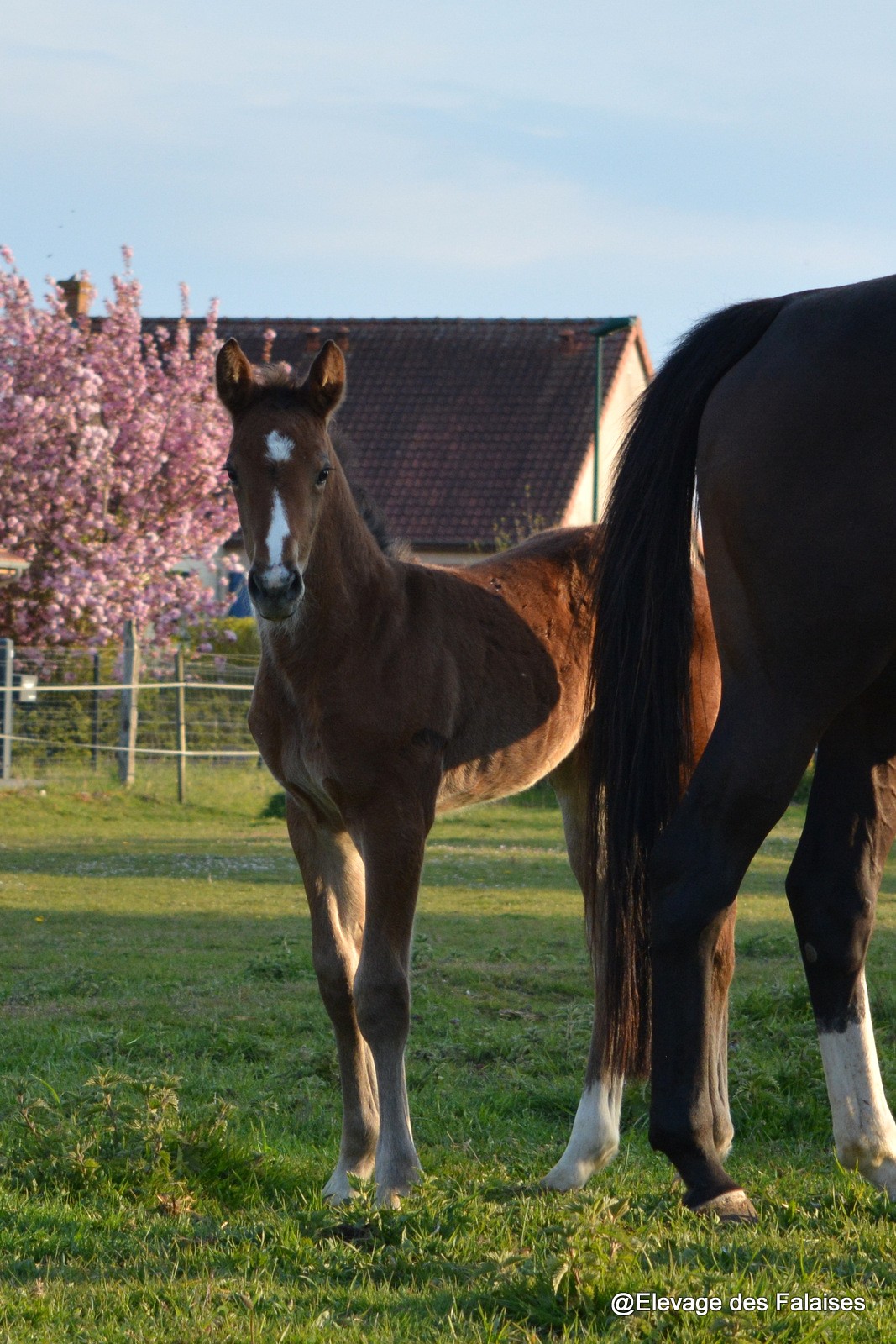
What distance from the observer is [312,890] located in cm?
445

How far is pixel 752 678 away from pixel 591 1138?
1.64 m

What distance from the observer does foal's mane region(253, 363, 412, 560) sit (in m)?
4.40

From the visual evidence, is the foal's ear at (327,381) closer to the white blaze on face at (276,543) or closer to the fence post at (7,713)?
the white blaze on face at (276,543)

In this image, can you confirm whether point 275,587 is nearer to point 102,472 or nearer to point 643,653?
point 643,653

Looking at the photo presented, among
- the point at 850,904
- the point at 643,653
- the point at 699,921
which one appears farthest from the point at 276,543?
the point at 850,904

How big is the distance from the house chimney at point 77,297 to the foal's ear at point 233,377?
1040 inches

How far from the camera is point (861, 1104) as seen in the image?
3.68 metres

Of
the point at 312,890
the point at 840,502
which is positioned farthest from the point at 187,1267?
the point at 840,502

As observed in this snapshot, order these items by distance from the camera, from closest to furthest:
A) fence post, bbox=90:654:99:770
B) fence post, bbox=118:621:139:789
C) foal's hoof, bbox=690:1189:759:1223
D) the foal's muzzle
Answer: foal's hoof, bbox=690:1189:759:1223, the foal's muzzle, fence post, bbox=118:621:139:789, fence post, bbox=90:654:99:770

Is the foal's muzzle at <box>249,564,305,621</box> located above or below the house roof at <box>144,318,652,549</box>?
below

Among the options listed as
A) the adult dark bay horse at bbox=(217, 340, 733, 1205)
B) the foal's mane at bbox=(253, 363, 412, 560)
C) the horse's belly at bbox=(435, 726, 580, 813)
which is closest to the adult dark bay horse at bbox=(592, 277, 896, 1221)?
the adult dark bay horse at bbox=(217, 340, 733, 1205)

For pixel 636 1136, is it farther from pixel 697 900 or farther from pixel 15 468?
pixel 15 468

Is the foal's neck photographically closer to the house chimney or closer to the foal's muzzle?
the foal's muzzle

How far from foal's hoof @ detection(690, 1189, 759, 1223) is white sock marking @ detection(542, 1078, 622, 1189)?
0.67 metres
